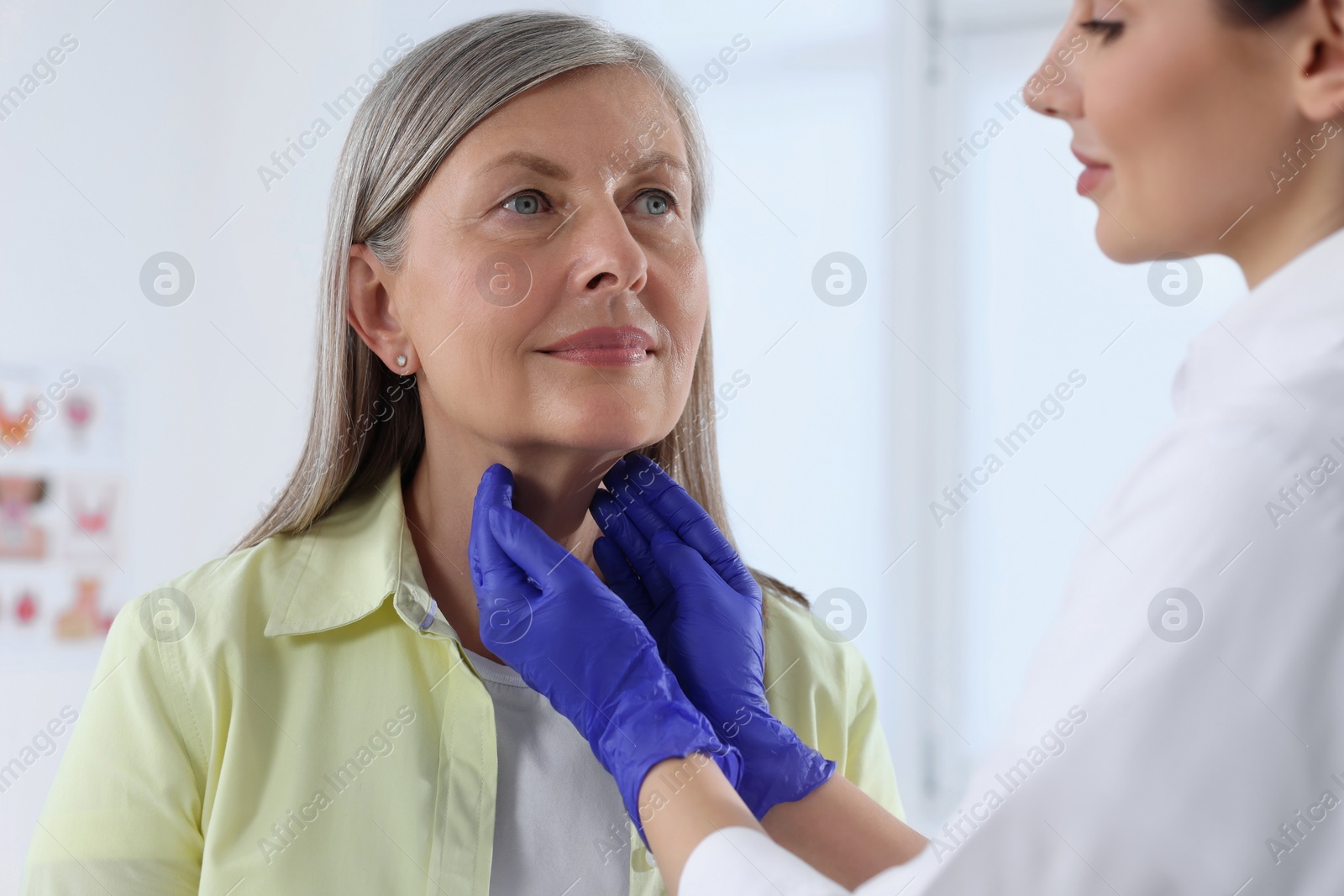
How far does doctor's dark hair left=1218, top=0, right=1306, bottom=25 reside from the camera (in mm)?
654

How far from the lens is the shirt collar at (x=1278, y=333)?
0.62m

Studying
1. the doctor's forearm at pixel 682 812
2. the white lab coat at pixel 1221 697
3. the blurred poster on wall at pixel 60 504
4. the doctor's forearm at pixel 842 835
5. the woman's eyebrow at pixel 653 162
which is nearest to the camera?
the white lab coat at pixel 1221 697

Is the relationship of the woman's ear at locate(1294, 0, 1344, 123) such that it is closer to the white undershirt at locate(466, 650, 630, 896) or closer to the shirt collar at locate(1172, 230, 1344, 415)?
the shirt collar at locate(1172, 230, 1344, 415)

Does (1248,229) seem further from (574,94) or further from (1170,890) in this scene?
(574,94)

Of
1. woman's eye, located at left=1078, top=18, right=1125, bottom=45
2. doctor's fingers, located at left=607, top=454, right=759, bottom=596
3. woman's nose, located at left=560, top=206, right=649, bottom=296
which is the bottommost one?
doctor's fingers, located at left=607, top=454, right=759, bottom=596

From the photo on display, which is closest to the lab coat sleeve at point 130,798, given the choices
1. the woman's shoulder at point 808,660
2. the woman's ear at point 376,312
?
the woman's ear at point 376,312

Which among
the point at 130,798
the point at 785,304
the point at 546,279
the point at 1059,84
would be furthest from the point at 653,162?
the point at 785,304

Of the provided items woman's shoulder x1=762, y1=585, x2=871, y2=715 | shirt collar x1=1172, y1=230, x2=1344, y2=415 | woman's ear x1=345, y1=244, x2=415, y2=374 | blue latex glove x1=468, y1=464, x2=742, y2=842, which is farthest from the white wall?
shirt collar x1=1172, y1=230, x2=1344, y2=415

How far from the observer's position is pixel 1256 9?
0.66 metres

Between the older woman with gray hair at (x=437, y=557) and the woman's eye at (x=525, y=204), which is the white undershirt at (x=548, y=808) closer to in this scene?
the older woman with gray hair at (x=437, y=557)

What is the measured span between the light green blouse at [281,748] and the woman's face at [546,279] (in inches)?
9.0

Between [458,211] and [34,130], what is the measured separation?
2.15 metres

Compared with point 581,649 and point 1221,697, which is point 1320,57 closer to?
point 1221,697

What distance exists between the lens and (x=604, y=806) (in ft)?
3.68
